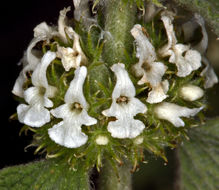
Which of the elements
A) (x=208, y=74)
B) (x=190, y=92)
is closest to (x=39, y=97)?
(x=190, y=92)

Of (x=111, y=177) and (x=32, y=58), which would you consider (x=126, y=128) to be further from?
(x=32, y=58)

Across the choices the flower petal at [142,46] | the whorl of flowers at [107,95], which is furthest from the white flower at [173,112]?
the flower petal at [142,46]

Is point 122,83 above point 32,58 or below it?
below

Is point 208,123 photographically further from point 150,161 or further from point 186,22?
point 150,161

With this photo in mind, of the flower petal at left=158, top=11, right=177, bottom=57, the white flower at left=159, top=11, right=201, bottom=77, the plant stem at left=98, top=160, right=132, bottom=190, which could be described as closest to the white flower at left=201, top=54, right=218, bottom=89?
the white flower at left=159, top=11, right=201, bottom=77

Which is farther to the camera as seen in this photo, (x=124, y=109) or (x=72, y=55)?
(x=72, y=55)

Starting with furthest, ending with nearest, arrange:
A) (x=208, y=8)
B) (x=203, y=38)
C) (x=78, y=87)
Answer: (x=203, y=38)
(x=78, y=87)
(x=208, y=8)

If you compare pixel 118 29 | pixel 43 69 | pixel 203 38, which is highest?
pixel 118 29

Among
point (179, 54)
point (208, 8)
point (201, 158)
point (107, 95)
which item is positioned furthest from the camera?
point (201, 158)
